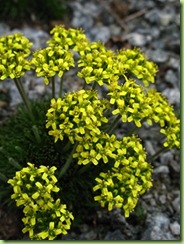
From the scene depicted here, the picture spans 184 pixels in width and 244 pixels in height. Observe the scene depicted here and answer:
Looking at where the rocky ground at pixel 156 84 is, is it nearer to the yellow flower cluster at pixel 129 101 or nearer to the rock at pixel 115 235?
the rock at pixel 115 235

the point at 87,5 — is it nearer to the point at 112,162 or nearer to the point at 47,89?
the point at 47,89

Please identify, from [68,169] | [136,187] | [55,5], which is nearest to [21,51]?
[68,169]


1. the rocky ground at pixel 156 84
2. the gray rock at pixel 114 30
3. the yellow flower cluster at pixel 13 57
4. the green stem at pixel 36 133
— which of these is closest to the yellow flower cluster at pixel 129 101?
the green stem at pixel 36 133

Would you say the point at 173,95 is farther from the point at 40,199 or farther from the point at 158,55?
the point at 40,199

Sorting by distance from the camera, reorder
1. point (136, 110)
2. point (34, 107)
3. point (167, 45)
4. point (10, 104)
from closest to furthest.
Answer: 1. point (136, 110)
2. point (34, 107)
3. point (10, 104)
4. point (167, 45)

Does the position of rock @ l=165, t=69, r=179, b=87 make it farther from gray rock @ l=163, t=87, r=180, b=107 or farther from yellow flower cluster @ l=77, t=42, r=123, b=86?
yellow flower cluster @ l=77, t=42, r=123, b=86

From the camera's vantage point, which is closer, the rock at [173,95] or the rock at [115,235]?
the rock at [115,235]
